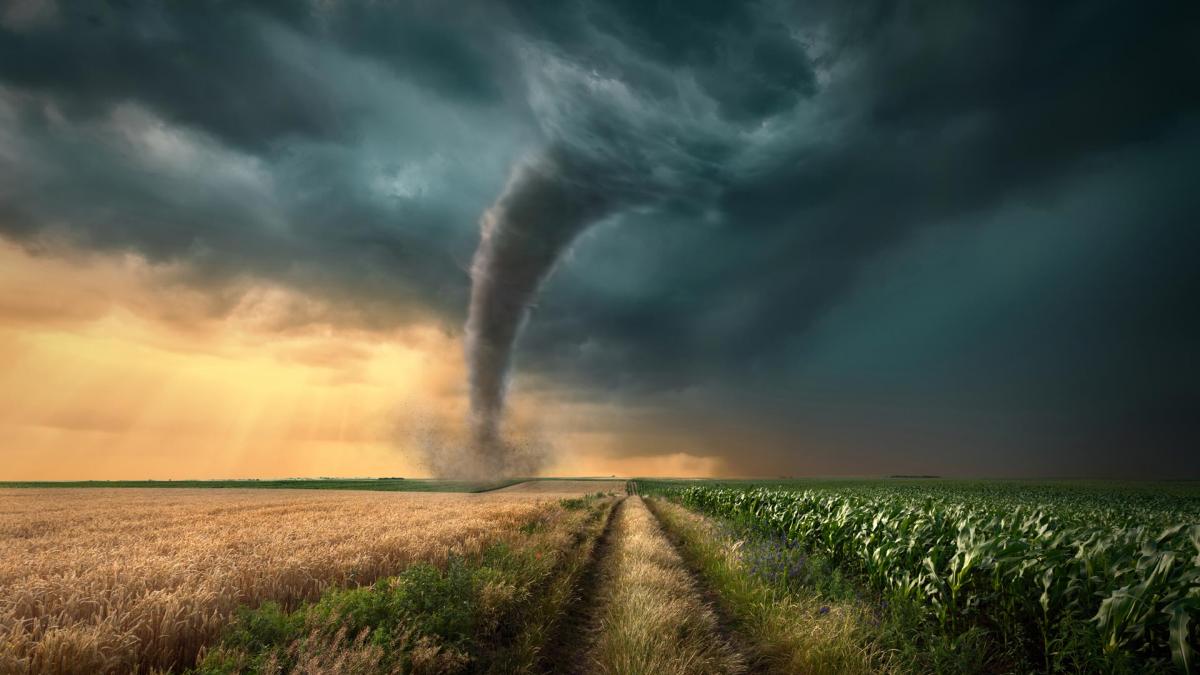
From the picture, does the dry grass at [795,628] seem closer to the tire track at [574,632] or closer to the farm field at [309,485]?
the tire track at [574,632]

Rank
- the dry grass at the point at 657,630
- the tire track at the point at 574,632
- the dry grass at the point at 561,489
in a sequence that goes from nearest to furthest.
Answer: the dry grass at the point at 657,630
the tire track at the point at 574,632
the dry grass at the point at 561,489

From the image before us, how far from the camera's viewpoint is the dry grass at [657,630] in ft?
23.6

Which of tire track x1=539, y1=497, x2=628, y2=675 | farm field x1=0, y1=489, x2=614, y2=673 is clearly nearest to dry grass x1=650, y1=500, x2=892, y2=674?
tire track x1=539, y1=497, x2=628, y2=675

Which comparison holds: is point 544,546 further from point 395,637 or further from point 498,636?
point 395,637

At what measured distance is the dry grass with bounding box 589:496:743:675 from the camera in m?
7.19

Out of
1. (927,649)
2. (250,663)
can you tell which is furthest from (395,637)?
(927,649)

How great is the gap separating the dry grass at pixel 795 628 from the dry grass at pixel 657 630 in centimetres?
60

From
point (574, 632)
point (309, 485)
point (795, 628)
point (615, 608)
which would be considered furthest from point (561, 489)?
point (795, 628)

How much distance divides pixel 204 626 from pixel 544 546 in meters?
9.73

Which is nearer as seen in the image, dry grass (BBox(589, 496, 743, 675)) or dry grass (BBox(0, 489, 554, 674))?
dry grass (BBox(0, 489, 554, 674))

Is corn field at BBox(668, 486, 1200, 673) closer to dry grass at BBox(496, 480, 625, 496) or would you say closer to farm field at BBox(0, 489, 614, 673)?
farm field at BBox(0, 489, 614, 673)

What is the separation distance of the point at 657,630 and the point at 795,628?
2.19 m

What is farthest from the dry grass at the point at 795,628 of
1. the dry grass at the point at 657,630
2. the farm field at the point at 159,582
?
the farm field at the point at 159,582

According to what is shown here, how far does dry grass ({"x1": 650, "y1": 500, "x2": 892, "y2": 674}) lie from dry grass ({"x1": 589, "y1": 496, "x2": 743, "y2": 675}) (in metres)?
0.60
